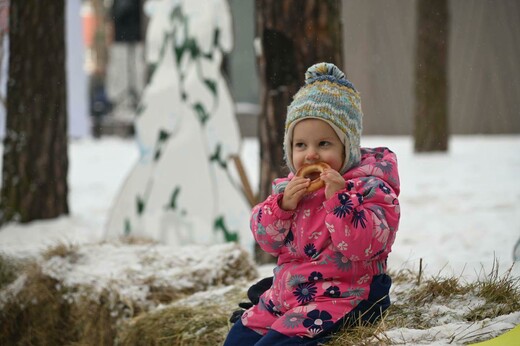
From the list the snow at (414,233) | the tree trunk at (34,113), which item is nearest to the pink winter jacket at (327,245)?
the snow at (414,233)

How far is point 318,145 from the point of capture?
246cm

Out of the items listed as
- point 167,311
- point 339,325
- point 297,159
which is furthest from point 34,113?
point 339,325

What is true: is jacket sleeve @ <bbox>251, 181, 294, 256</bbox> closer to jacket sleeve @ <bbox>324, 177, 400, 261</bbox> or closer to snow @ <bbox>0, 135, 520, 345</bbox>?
jacket sleeve @ <bbox>324, 177, 400, 261</bbox>

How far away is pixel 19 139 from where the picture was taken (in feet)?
20.7

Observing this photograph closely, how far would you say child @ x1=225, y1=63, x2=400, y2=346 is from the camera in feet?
7.54

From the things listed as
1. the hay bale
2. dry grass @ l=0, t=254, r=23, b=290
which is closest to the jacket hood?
the hay bale

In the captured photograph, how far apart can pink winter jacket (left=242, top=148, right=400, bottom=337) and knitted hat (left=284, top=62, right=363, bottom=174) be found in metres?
0.08

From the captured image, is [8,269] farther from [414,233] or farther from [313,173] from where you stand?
[414,233]

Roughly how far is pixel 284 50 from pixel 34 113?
2.95m

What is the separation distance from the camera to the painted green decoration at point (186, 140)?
17.9 ft

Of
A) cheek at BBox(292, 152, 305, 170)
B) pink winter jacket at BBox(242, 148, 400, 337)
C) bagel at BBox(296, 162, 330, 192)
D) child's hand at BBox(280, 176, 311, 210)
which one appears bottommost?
pink winter jacket at BBox(242, 148, 400, 337)

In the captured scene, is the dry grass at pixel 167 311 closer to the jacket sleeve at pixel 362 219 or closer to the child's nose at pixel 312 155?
the jacket sleeve at pixel 362 219

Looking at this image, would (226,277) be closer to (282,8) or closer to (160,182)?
(282,8)

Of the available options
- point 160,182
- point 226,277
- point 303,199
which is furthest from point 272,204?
point 160,182
